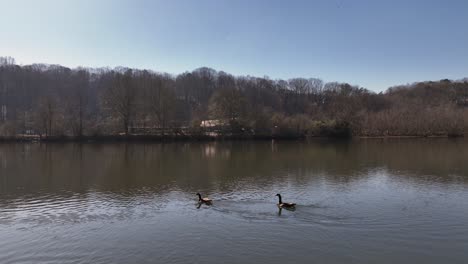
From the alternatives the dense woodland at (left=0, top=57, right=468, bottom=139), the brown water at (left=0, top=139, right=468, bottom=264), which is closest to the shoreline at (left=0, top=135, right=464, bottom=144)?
the dense woodland at (left=0, top=57, right=468, bottom=139)

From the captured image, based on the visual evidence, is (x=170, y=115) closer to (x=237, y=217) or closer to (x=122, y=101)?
(x=122, y=101)

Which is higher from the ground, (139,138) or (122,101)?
(122,101)

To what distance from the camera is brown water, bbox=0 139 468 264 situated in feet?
42.9

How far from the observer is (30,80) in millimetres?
114938

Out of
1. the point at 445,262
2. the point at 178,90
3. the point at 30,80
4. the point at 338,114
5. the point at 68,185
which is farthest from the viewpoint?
the point at 178,90

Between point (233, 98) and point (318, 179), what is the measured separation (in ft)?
179

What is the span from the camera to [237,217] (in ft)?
57.8

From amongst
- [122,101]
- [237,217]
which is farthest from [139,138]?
[237,217]

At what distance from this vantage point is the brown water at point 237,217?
13.1 meters

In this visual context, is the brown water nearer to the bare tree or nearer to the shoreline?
the shoreline

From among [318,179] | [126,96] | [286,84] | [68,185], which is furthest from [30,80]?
[318,179]

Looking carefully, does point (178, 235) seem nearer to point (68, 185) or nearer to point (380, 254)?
point (380, 254)

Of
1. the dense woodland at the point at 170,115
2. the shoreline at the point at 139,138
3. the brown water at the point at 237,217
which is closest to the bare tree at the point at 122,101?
the dense woodland at the point at 170,115

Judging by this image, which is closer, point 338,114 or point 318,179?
point 318,179
